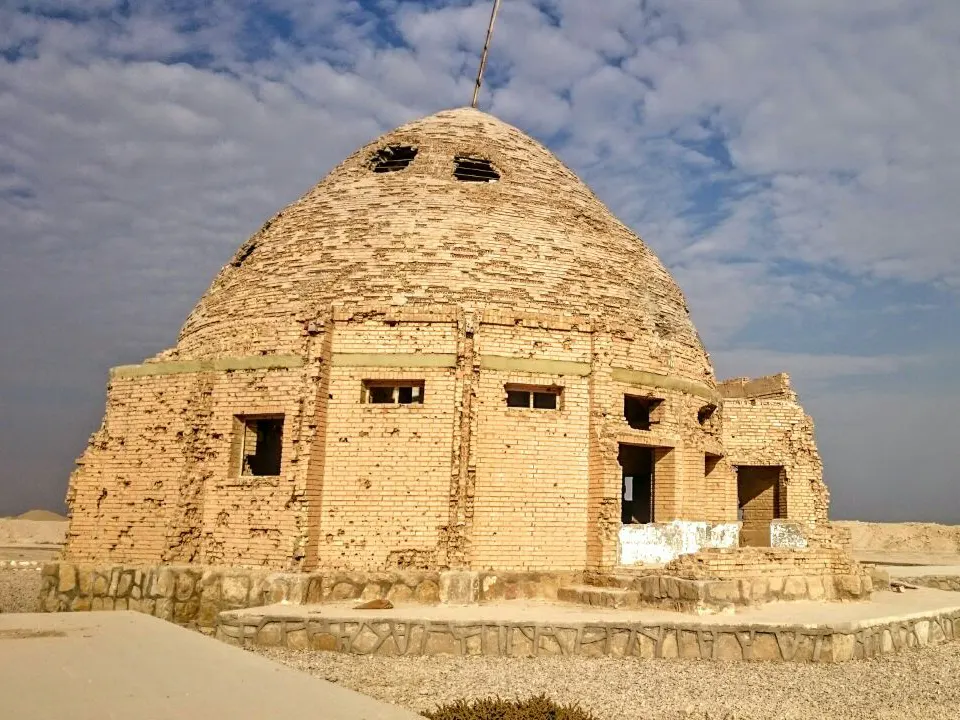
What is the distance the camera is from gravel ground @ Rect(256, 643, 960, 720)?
734cm

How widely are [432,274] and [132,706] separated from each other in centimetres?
992

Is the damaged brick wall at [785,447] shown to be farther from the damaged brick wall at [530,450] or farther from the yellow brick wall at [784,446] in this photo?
the damaged brick wall at [530,450]

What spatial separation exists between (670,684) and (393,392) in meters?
6.55

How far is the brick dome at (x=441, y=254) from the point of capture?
1365cm

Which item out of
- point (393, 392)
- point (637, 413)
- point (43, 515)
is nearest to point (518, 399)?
point (393, 392)

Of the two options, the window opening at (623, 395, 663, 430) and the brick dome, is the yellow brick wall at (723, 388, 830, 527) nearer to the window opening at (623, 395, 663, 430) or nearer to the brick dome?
the brick dome

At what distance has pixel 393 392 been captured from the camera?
510 inches

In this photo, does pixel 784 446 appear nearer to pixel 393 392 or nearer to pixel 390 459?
pixel 393 392

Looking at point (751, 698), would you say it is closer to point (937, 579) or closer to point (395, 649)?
point (395, 649)

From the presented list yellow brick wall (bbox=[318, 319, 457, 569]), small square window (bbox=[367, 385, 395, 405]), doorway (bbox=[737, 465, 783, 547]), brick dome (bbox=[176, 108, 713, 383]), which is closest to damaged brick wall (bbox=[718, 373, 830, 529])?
→ doorway (bbox=[737, 465, 783, 547])

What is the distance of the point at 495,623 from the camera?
9438mm

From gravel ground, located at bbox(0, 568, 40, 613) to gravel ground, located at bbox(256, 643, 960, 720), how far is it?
319 inches

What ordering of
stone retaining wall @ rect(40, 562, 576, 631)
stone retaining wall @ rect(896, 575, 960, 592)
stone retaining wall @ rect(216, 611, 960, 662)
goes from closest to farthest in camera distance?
stone retaining wall @ rect(216, 611, 960, 662)
stone retaining wall @ rect(40, 562, 576, 631)
stone retaining wall @ rect(896, 575, 960, 592)

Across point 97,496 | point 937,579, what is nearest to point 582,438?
point 97,496
